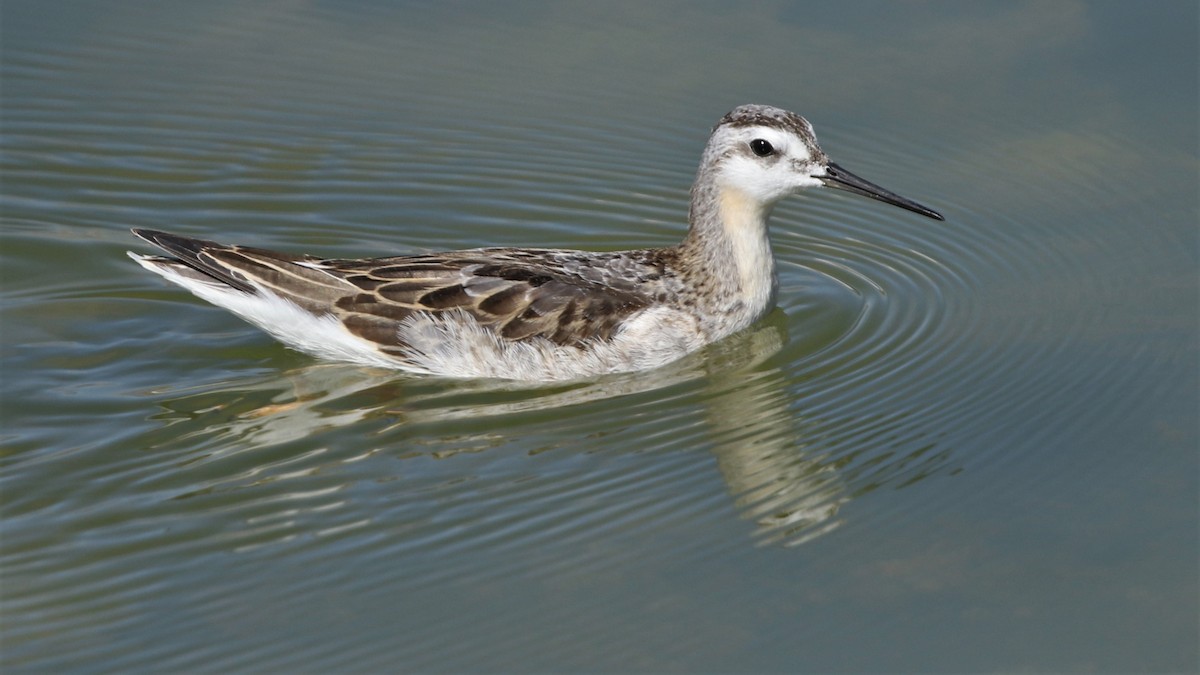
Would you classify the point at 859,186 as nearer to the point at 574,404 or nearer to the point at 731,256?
the point at 731,256

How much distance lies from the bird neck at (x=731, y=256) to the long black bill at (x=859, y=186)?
0.45 m

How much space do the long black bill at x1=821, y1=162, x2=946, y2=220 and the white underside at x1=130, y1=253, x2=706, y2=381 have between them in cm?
136

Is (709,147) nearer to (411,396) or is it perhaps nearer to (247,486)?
(411,396)

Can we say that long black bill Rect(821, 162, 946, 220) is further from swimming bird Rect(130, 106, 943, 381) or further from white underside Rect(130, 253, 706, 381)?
white underside Rect(130, 253, 706, 381)

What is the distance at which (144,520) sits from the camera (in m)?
7.48

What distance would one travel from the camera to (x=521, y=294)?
927cm

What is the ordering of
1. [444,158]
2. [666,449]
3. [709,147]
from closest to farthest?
[666,449], [709,147], [444,158]

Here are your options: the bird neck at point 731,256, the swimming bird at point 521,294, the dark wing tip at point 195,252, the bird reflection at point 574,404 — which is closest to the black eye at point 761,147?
the swimming bird at point 521,294

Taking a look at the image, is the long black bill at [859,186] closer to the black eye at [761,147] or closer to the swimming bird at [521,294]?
the swimming bird at [521,294]

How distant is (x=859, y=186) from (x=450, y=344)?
2548 millimetres

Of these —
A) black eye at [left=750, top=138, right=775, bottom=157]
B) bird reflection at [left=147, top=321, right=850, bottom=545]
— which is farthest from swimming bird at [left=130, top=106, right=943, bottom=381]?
bird reflection at [left=147, top=321, right=850, bottom=545]

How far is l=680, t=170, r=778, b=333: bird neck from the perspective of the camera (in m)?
9.72

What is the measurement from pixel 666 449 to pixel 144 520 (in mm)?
2557

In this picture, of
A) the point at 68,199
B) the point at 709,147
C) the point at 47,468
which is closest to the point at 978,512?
the point at 709,147
